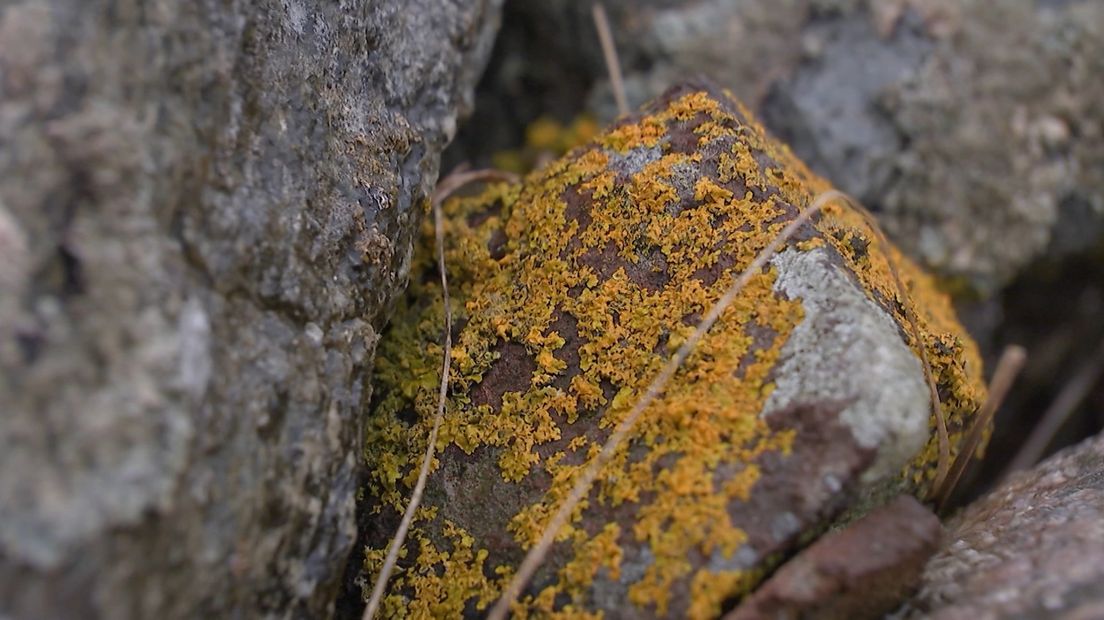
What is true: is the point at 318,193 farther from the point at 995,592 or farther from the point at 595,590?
the point at 995,592

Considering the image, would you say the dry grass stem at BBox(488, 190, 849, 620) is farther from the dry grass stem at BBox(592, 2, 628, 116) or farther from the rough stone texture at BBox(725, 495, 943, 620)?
the dry grass stem at BBox(592, 2, 628, 116)

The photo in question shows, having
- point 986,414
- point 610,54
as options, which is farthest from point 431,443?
point 610,54

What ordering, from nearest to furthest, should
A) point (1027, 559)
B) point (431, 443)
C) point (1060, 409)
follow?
point (1027, 559) → point (431, 443) → point (1060, 409)

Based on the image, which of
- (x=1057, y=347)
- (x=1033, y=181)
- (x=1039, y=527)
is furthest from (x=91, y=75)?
(x=1057, y=347)

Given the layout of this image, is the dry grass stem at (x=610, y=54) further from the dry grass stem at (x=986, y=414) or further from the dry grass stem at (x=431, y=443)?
the dry grass stem at (x=986, y=414)

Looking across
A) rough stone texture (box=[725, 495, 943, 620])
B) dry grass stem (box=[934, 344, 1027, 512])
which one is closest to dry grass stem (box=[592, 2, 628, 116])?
dry grass stem (box=[934, 344, 1027, 512])

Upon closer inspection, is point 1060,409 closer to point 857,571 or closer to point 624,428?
point 857,571
